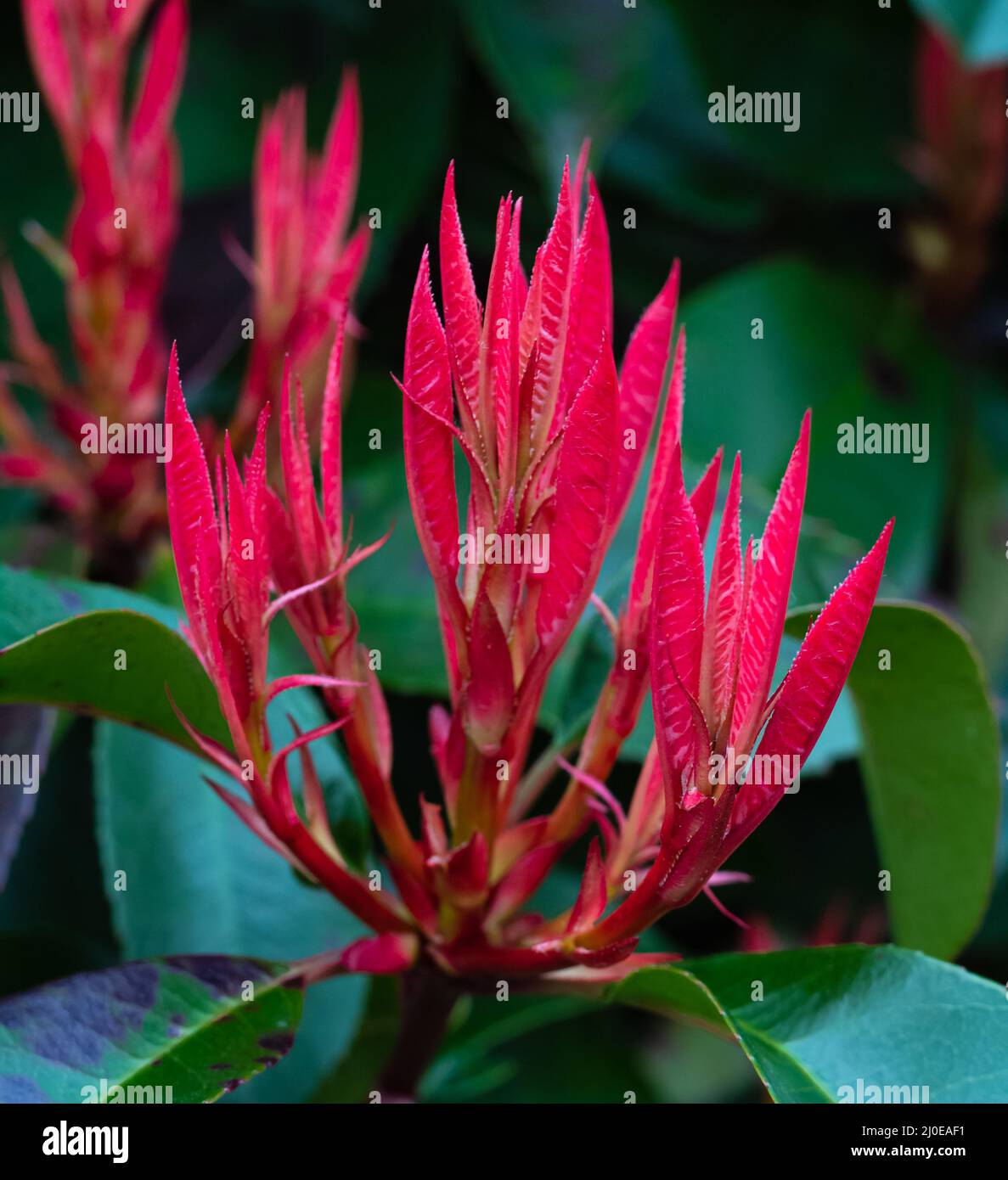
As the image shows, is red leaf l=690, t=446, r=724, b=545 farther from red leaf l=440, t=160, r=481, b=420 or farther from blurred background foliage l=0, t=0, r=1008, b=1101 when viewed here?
blurred background foliage l=0, t=0, r=1008, b=1101

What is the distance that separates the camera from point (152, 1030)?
507mm

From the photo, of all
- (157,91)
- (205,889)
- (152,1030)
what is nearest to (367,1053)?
(205,889)

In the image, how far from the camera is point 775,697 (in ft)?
1.41

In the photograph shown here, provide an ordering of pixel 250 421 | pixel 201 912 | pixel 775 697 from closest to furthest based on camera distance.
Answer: pixel 775 697
pixel 201 912
pixel 250 421

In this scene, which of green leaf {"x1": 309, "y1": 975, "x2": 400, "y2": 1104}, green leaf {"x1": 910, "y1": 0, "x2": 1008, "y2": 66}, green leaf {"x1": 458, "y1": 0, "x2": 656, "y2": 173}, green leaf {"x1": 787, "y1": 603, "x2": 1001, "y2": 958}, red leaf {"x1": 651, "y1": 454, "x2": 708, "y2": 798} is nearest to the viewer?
red leaf {"x1": 651, "y1": 454, "x2": 708, "y2": 798}

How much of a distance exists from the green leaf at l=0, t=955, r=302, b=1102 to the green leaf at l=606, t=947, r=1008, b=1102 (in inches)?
5.6

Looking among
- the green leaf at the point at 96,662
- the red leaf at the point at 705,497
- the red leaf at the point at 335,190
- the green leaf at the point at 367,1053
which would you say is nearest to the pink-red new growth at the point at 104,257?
the red leaf at the point at 335,190

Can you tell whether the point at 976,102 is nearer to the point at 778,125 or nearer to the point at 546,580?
the point at 778,125

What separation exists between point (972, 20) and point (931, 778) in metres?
0.61

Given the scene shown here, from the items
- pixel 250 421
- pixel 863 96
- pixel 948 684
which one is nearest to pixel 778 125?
pixel 863 96

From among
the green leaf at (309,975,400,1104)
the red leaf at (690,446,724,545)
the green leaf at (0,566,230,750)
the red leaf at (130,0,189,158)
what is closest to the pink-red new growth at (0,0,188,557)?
the red leaf at (130,0,189,158)

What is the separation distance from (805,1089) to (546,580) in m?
0.21

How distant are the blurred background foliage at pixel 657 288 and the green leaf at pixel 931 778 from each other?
0.43 feet

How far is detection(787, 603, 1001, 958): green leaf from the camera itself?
0.63 meters
